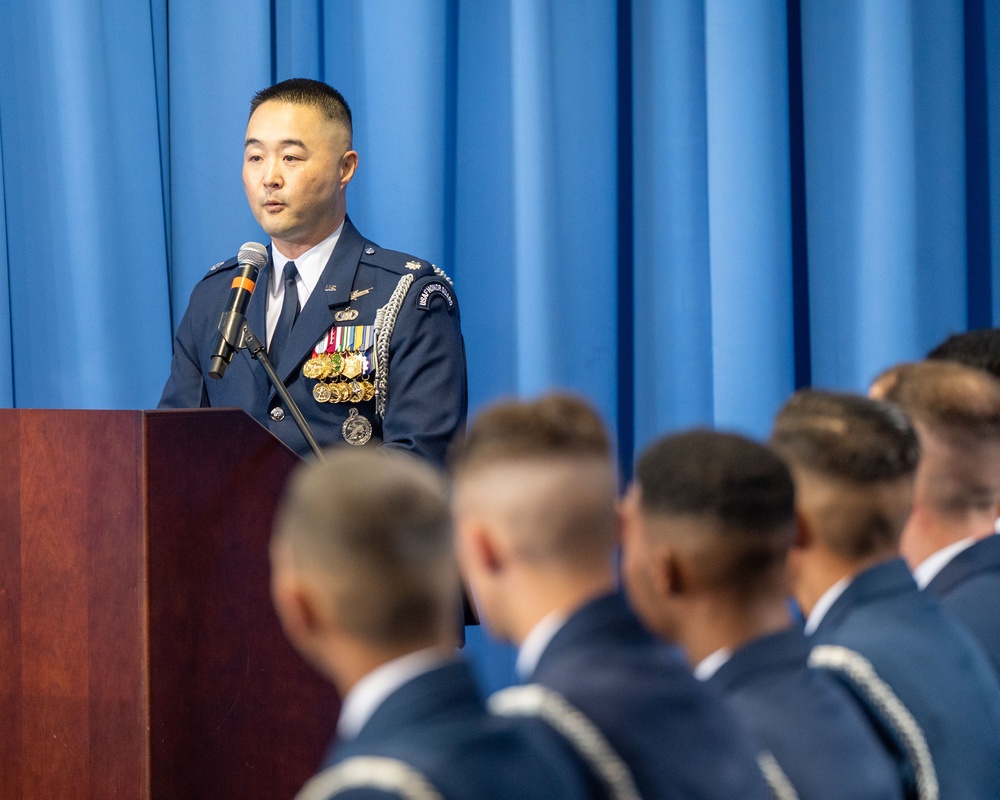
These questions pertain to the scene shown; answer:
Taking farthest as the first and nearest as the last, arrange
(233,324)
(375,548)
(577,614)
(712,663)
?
(233,324), (712,663), (577,614), (375,548)

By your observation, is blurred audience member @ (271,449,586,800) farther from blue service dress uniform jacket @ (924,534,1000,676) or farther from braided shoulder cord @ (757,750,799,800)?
blue service dress uniform jacket @ (924,534,1000,676)

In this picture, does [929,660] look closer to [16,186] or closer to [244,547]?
[244,547]

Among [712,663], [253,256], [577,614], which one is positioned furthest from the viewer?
[253,256]

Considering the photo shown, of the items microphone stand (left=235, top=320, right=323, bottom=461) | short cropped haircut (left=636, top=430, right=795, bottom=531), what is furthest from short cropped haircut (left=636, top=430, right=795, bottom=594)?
microphone stand (left=235, top=320, right=323, bottom=461)

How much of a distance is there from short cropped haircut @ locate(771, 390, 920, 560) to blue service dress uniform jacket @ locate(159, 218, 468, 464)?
42.3 inches

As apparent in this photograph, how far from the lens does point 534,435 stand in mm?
1137

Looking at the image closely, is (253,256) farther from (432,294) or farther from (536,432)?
(536,432)

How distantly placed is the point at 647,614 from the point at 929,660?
278mm

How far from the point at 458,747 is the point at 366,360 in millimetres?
1615

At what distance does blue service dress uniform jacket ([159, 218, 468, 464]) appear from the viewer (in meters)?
2.40

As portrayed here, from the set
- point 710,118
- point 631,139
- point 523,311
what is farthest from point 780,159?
point 523,311

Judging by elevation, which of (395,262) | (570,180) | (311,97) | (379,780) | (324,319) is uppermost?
(311,97)

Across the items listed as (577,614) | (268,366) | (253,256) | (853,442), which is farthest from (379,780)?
(253,256)

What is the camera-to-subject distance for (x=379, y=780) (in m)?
0.83
